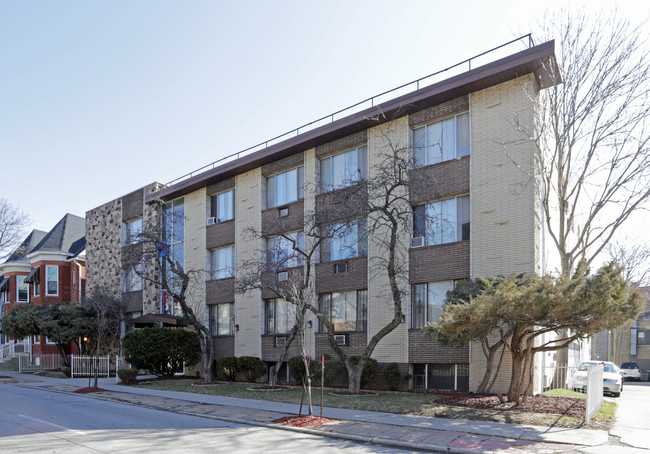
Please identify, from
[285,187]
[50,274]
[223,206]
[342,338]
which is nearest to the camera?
[342,338]

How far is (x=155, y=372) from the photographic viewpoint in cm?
2755

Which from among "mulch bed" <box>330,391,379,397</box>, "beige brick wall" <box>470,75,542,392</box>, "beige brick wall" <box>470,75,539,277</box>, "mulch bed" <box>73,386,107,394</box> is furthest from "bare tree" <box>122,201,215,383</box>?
"beige brick wall" <box>470,75,539,277</box>

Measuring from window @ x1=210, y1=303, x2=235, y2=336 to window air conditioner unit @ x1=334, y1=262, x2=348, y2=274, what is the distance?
290 inches

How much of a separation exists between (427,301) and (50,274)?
1267 inches

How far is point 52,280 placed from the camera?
41.3 meters

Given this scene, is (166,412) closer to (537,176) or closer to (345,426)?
(345,426)

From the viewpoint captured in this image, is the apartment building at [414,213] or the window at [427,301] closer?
the apartment building at [414,213]

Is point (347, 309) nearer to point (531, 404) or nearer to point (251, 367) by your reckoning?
point (251, 367)

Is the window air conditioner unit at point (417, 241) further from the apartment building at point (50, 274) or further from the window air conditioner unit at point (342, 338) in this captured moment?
the apartment building at point (50, 274)

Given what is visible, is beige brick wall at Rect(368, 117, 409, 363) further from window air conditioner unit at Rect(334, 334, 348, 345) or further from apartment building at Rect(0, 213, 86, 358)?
apartment building at Rect(0, 213, 86, 358)

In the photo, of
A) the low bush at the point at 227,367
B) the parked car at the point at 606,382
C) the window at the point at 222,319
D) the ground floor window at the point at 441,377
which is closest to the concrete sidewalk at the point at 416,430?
the ground floor window at the point at 441,377

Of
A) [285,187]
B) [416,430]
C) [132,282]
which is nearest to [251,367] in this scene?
[285,187]

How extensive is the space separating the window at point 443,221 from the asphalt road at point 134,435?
9.63m

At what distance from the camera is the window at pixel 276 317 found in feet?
82.1
